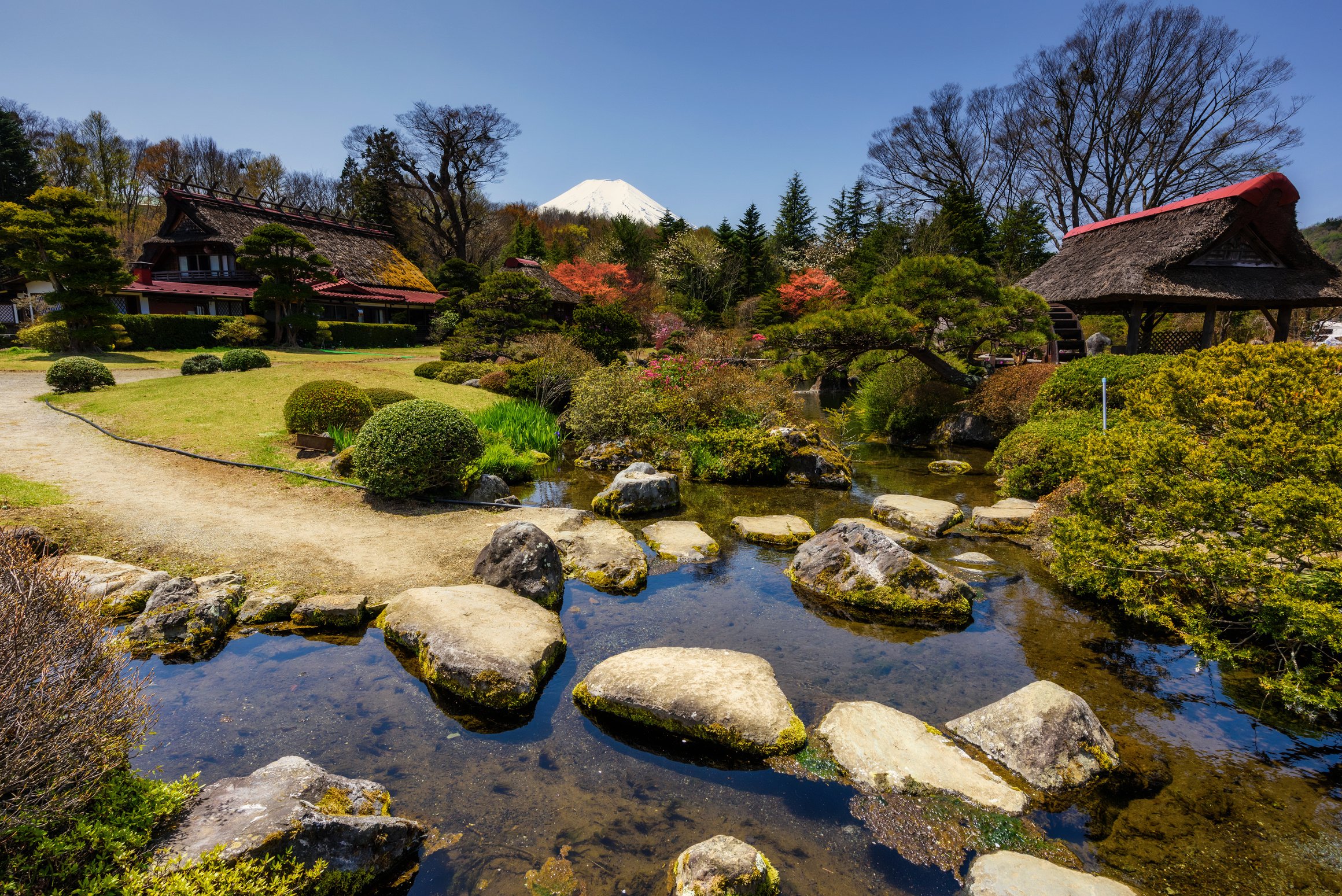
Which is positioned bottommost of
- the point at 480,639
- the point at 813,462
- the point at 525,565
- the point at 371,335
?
the point at 480,639

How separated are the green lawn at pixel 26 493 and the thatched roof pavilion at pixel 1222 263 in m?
22.4

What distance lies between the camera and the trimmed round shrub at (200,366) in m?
18.9

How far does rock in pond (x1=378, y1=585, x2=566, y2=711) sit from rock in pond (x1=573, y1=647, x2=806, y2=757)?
51 centimetres

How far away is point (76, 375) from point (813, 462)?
18.9m

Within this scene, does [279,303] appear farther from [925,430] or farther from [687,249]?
[925,430]

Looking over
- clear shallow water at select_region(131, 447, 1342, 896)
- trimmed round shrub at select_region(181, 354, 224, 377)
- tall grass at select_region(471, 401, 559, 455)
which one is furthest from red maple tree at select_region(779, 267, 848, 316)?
clear shallow water at select_region(131, 447, 1342, 896)

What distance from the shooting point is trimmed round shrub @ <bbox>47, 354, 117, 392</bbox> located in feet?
51.5

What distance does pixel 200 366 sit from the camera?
19000 millimetres

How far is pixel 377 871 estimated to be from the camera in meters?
3.51

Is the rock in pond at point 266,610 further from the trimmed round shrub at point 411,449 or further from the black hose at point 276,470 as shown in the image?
the black hose at point 276,470

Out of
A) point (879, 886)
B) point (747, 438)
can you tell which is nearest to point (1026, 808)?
point (879, 886)

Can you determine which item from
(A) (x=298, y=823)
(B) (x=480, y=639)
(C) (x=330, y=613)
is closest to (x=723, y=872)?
(A) (x=298, y=823)

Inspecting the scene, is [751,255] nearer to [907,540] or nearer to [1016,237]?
[1016,237]

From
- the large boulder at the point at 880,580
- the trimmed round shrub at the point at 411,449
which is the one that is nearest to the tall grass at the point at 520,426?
the trimmed round shrub at the point at 411,449
